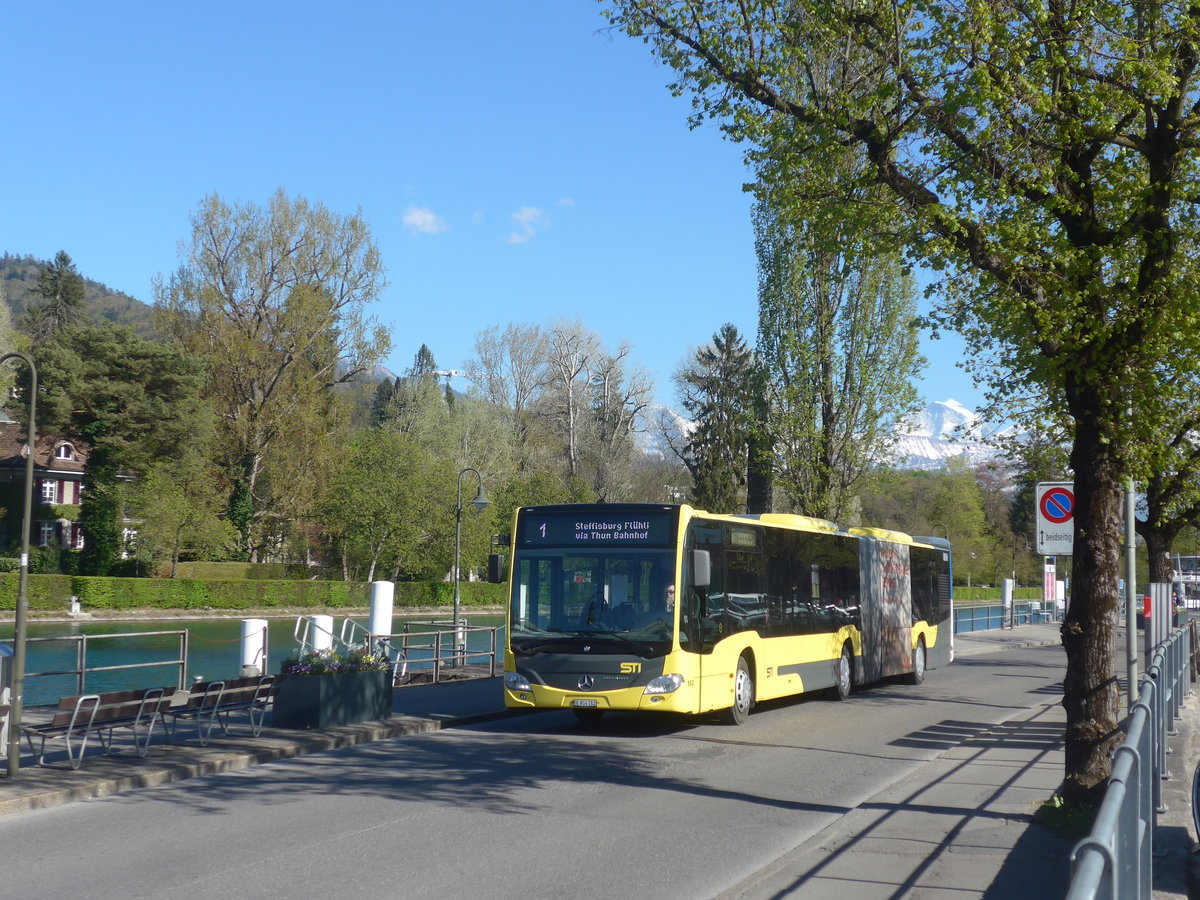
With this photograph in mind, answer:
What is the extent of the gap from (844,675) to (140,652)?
82.8 ft

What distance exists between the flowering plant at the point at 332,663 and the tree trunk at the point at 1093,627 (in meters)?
9.25

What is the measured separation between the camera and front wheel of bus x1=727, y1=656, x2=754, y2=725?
1670cm

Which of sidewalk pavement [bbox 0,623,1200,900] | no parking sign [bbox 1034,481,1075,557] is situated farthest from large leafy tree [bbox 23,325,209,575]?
no parking sign [bbox 1034,481,1075,557]

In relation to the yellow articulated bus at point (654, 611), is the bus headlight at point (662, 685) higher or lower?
lower

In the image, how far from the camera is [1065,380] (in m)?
9.64

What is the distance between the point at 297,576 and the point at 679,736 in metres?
55.0

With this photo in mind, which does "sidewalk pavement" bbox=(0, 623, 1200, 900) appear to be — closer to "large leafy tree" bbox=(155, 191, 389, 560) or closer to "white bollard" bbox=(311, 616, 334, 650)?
"white bollard" bbox=(311, 616, 334, 650)

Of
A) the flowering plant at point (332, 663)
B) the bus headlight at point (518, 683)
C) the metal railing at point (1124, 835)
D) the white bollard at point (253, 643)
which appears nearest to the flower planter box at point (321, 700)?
the flowering plant at point (332, 663)

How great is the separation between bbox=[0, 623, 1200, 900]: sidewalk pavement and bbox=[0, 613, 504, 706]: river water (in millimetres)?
2583

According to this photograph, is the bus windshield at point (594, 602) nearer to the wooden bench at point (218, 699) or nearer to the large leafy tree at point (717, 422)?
the wooden bench at point (218, 699)

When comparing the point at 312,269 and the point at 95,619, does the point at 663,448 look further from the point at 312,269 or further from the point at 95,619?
the point at 95,619

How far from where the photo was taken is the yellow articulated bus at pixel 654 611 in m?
15.1

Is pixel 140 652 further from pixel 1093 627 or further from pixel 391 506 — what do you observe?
pixel 1093 627

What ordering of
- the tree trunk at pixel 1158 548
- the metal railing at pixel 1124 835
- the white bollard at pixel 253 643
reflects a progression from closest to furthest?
the metal railing at pixel 1124 835
the white bollard at pixel 253 643
the tree trunk at pixel 1158 548
